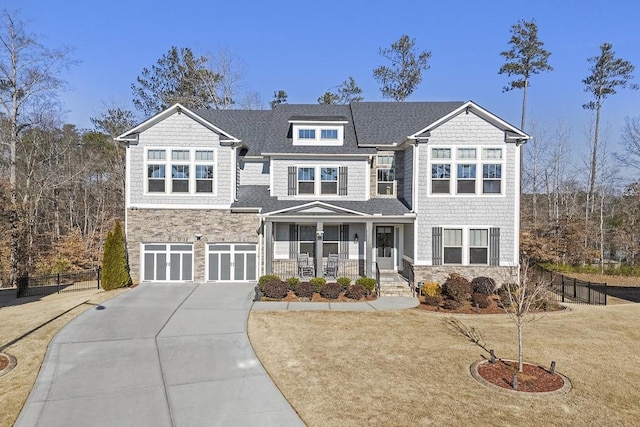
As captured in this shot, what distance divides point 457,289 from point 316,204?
7.47 m

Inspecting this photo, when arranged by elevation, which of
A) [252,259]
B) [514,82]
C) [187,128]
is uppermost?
[514,82]

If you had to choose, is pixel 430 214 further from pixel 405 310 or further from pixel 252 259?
pixel 252 259

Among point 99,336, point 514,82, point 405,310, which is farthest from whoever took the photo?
point 514,82

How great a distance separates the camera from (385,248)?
20609 millimetres

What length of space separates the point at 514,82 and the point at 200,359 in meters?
33.9

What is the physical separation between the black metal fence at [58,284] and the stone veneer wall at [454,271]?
52.6 ft

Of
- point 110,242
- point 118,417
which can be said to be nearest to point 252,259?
point 110,242

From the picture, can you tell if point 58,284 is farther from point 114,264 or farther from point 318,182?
point 318,182

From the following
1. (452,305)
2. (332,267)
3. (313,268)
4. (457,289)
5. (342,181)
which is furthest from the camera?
(342,181)

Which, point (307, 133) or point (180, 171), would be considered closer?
point (180, 171)

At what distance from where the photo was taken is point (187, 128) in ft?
60.8

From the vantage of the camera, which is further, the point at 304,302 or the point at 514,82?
the point at 514,82

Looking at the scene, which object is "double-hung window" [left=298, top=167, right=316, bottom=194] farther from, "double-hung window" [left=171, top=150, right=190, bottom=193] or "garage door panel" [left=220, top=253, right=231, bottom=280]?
"double-hung window" [left=171, top=150, right=190, bottom=193]

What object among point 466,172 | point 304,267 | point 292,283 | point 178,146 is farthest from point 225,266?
point 466,172
